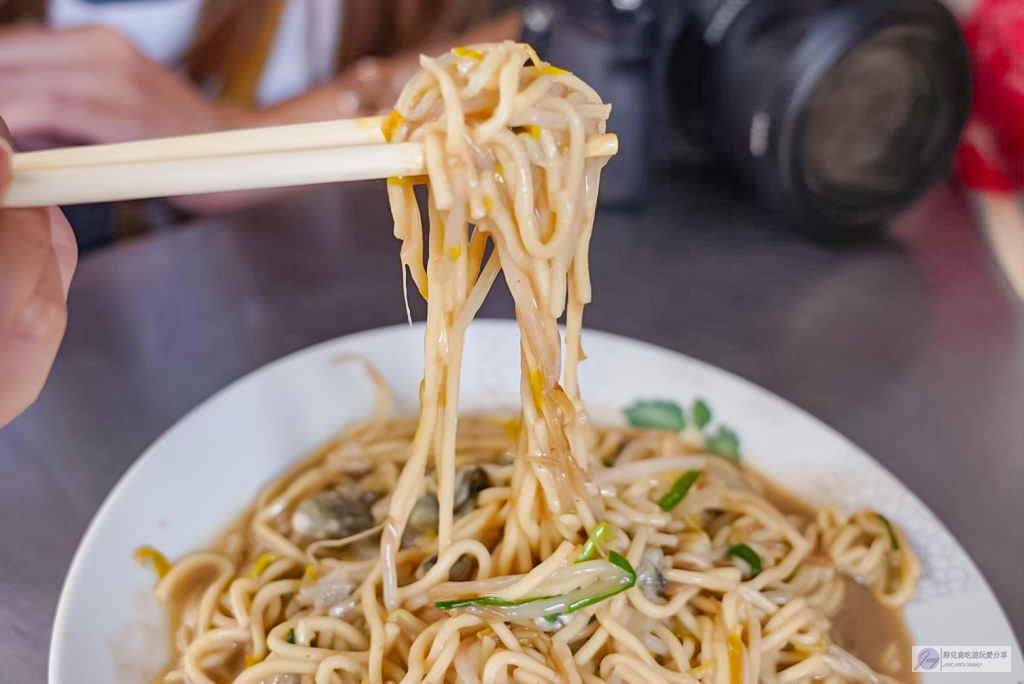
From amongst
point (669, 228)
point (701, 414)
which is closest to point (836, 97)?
point (669, 228)

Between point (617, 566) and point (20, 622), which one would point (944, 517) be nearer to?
point (617, 566)

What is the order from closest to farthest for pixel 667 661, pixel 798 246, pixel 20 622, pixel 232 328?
pixel 667 661, pixel 20 622, pixel 232 328, pixel 798 246

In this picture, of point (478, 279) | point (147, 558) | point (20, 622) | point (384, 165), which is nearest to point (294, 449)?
point (147, 558)

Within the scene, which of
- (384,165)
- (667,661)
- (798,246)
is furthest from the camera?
(798,246)

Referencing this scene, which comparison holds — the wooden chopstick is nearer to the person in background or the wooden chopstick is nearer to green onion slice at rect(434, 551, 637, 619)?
green onion slice at rect(434, 551, 637, 619)

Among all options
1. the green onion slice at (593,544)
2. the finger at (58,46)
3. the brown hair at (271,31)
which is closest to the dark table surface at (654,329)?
the brown hair at (271,31)

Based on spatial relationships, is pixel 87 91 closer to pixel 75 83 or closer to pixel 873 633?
pixel 75 83

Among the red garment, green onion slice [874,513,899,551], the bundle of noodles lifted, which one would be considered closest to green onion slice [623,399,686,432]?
the bundle of noodles lifted
